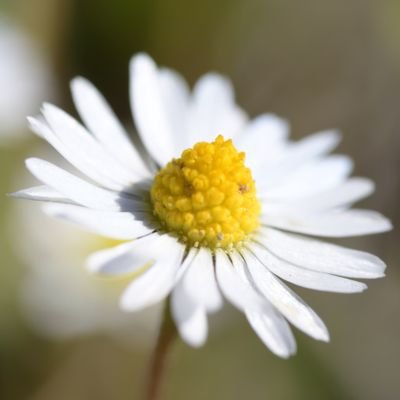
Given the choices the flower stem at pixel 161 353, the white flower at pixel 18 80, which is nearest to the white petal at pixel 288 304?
the flower stem at pixel 161 353

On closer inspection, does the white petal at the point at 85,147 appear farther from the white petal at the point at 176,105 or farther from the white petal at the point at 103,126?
the white petal at the point at 176,105

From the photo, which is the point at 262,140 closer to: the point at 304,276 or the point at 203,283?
A: the point at 304,276

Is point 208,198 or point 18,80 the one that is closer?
point 208,198

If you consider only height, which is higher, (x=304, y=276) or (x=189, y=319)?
(x=304, y=276)

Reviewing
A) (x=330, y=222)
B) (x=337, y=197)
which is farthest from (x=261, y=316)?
(x=337, y=197)

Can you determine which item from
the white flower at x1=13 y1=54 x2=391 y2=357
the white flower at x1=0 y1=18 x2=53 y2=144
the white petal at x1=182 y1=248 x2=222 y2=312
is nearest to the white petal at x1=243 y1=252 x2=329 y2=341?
the white flower at x1=13 y1=54 x2=391 y2=357

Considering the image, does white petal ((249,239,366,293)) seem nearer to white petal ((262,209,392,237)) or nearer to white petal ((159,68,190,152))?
white petal ((262,209,392,237))

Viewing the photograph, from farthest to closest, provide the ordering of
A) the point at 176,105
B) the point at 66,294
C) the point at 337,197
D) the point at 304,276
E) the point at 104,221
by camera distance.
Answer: the point at 66,294 → the point at 176,105 → the point at 337,197 → the point at 304,276 → the point at 104,221
